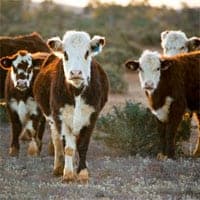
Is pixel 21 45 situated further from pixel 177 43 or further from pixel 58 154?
pixel 58 154

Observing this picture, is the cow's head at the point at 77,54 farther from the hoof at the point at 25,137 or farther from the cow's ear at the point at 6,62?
the hoof at the point at 25,137

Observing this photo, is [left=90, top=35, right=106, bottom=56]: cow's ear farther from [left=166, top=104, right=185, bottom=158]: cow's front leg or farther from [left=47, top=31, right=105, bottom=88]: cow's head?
[left=166, top=104, right=185, bottom=158]: cow's front leg

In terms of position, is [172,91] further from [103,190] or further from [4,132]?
[4,132]

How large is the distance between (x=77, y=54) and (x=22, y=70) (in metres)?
3.18

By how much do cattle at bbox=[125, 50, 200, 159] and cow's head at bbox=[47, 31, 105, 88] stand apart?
Answer: 96.5 inches

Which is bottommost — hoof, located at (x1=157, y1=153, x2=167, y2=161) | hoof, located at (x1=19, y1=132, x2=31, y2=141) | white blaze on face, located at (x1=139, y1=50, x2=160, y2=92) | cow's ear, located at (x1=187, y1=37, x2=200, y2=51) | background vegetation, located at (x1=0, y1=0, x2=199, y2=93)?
hoof, located at (x1=157, y1=153, x2=167, y2=161)

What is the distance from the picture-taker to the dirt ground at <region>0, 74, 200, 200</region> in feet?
32.3

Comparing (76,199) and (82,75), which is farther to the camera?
(82,75)

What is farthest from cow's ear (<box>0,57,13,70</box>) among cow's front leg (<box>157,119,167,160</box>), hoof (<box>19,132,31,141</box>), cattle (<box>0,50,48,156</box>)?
cow's front leg (<box>157,119,167,160</box>)

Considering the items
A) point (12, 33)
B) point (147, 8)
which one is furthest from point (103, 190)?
point (147, 8)

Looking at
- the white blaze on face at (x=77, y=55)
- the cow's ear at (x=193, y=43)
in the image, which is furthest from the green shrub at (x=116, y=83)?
the white blaze on face at (x=77, y=55)

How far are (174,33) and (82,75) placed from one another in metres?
5.86

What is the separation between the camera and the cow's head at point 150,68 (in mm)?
13062

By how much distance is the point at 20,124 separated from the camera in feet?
45.6
